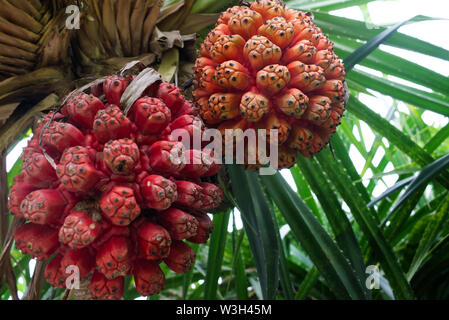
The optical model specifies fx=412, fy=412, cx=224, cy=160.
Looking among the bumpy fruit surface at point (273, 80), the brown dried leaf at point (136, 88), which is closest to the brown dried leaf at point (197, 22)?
the bumpy fruit surface at point (273, 80)

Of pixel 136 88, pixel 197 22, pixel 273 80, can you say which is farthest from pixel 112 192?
pixel 197 22

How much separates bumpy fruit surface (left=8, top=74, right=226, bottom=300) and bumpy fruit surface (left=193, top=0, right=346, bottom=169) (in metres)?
0.10

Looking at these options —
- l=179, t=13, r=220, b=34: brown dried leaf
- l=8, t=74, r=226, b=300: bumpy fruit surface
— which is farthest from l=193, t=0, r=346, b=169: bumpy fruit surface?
l=179, t=13, r=220, b=34: brown dried leaf

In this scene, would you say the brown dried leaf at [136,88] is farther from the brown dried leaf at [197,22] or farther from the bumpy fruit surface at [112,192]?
the brown dried leaf at [197,22]

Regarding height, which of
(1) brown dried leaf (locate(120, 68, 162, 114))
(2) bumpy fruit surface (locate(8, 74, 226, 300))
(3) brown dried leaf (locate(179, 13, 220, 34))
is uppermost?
(3) brown dried leaf (locate(179, 13, 220, 34))

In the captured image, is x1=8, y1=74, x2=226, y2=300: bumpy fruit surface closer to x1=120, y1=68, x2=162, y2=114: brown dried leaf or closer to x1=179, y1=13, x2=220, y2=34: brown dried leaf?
x1=120, y1=68, x2=162, y2=114: brown dried leaf

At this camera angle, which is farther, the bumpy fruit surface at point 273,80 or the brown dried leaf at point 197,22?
the brown dried leaf at point 197,22

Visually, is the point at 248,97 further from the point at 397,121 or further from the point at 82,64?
the point at 397,121

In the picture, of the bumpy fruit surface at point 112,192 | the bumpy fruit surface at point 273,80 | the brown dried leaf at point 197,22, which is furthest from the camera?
the brown dried leaf at point 197,22

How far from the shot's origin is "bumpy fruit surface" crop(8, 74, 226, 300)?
675 millimetres

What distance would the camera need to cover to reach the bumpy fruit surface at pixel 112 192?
2.21ft

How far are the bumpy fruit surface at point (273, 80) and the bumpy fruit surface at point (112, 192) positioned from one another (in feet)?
0.32
